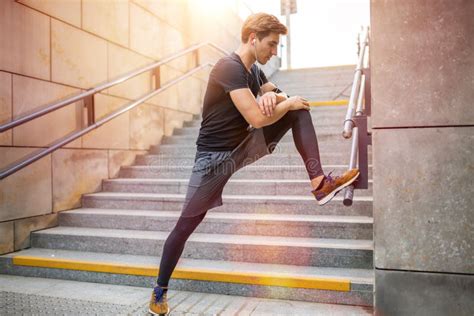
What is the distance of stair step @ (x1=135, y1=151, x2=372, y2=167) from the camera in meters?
5.15

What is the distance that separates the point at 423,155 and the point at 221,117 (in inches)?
53.6

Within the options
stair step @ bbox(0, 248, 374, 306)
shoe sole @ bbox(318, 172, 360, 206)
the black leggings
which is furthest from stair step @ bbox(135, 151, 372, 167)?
the black leggings

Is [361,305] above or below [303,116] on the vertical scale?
below

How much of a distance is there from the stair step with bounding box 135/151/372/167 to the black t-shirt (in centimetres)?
267

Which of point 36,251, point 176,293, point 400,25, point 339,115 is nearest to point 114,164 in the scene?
point 36,251

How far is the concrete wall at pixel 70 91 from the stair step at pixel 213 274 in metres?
0.52

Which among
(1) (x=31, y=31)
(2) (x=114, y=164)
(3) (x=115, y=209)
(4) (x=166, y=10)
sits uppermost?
(4) (x=166, y=10)

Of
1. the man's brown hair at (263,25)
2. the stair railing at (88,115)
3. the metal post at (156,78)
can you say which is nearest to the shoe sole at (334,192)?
the man's brown hair at (263,25)

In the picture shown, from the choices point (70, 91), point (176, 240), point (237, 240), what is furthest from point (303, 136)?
point (70, 91)

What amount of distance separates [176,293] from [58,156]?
93.5 inches

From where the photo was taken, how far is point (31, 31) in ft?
14.5

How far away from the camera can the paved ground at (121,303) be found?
305 cm

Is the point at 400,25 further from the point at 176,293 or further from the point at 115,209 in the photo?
the point at 115,209

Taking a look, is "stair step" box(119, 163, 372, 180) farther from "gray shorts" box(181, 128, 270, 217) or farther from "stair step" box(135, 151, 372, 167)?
"gray shorts" box(181, 128, 270, 217)
